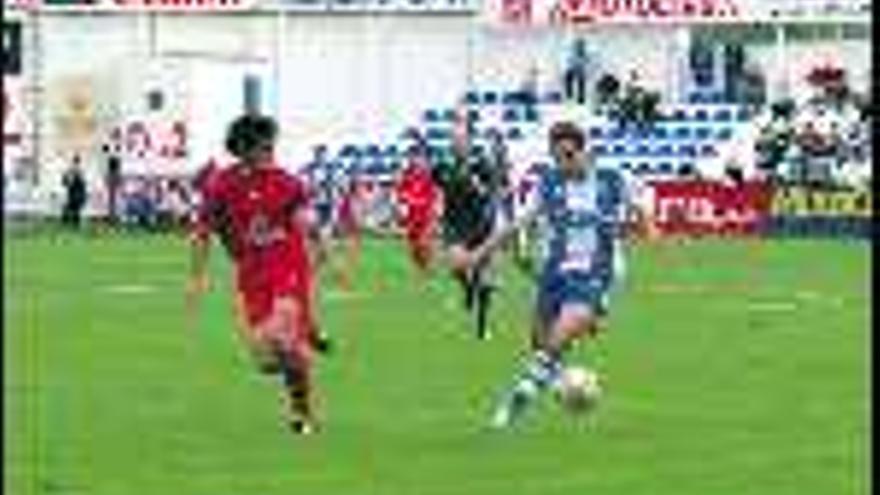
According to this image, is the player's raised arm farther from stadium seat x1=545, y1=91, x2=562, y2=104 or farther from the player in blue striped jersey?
stadium seat x1=545, y1=91, x2=562, y2=104

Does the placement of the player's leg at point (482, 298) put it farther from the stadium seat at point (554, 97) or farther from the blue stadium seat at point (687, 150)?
the stadium seat at point (554, 97)

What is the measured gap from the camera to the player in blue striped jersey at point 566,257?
20.3 metres

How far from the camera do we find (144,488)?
1670 centimetres

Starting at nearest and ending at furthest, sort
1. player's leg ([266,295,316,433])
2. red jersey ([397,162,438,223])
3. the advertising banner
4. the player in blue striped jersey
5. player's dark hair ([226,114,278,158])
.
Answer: player's dark hair ([226,114,278,158])
player's leg ([266,295,316,433])
the player in blue striped jersey
red jersey ([397,162,438,223])
the advertising banner

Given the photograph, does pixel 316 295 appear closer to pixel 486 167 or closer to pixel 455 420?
pixel 486 167

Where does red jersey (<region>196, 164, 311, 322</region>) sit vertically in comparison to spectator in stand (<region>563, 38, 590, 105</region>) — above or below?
below

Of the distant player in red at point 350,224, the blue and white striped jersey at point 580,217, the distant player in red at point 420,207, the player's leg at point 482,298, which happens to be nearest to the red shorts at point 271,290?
the blue and white striped jersey at point 580,217

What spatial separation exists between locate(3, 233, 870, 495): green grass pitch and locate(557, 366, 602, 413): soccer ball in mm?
160

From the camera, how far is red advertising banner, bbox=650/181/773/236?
187 ft

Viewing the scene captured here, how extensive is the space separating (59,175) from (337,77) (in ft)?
18.1

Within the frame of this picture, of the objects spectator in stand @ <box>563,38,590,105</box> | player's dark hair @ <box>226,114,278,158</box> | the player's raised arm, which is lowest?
the player's raised arm

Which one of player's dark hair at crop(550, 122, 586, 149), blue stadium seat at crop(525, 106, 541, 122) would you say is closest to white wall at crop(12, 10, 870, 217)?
blue stadium seat at crop(525, 106, 541, 122)

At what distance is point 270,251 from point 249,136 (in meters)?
0.94

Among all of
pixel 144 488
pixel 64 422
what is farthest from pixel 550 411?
pixel 144 488
